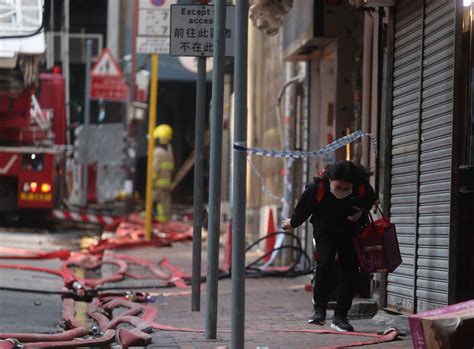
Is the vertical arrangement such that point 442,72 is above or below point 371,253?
above

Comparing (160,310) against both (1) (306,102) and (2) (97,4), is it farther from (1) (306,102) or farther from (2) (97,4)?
(2) (97,4)

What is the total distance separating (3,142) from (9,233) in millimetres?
1854

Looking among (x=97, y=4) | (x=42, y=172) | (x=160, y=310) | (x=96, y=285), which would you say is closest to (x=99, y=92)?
(x=42, y=172)

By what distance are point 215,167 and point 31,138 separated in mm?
13595

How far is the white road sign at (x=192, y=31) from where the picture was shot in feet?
29.7

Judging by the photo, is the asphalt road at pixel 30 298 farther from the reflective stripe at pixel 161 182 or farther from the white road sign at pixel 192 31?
the reflective stripe at pixel 161 182

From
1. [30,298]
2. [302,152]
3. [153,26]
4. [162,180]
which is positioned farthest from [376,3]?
[162,180]

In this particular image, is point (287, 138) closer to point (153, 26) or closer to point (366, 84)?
point (153, 26)

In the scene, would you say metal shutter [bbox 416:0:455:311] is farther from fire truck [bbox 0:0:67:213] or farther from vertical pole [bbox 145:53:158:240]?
fire truck [bbox 0:0:67:213]

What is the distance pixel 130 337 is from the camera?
7.12 meters

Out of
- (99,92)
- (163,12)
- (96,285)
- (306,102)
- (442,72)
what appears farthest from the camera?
(99,92)

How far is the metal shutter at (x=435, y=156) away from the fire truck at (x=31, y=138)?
35.0 feet

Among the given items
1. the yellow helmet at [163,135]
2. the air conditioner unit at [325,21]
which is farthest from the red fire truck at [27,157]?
the air conditioner unit at [325,21]

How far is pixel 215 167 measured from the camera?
7.71 meters
